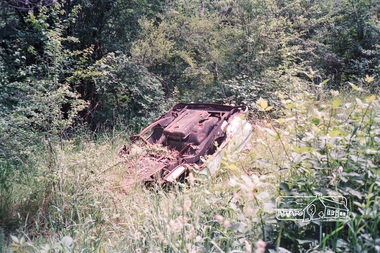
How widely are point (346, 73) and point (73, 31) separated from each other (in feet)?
32.0

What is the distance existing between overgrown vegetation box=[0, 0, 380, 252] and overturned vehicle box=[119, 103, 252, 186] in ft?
0.94

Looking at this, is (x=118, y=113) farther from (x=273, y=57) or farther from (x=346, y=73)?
(x=346, y=73)

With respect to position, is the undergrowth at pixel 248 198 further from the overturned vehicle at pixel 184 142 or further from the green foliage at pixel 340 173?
the overturned vehicle at pixel 184 142

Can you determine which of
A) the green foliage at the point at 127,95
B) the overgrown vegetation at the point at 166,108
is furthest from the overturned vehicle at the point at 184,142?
the green foliage at the point at 127,95

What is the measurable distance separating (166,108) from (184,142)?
3015 mm

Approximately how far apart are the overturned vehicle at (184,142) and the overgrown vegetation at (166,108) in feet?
0.94

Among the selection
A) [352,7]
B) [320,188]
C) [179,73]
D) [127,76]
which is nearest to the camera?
[320,188]

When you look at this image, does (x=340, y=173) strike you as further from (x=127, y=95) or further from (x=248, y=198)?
(x=127, y=95)

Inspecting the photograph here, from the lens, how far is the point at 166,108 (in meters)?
7.60

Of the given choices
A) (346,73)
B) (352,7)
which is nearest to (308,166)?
(346,73)

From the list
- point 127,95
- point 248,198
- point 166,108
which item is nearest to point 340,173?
point 248,198

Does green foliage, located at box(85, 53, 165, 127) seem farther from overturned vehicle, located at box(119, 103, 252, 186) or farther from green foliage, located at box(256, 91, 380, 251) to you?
green foliage, located at box(256, 91, 380, 251)

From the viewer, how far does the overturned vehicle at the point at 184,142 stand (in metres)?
4.00

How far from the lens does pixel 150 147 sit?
4.63 m
